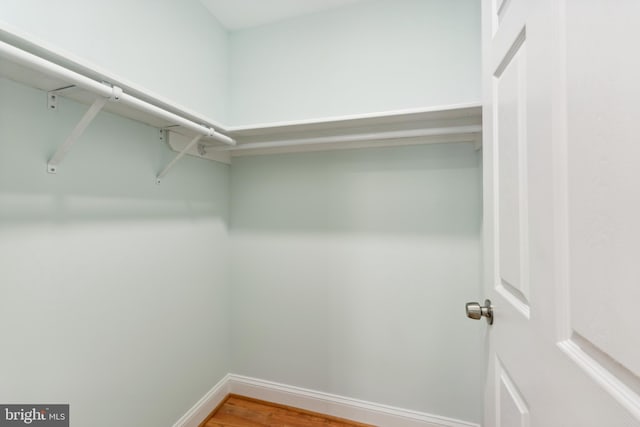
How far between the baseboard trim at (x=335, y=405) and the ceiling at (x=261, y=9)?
92.8 inches

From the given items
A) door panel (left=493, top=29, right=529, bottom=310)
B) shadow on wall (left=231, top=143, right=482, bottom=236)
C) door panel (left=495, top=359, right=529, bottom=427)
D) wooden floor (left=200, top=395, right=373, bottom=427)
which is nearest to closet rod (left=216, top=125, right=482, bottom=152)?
shadow on wall (left=231, top=143, right=482, bottom=236)

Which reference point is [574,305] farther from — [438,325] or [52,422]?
[52,422]

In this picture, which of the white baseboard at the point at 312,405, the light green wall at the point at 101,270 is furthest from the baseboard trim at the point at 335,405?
the light green wall at the point at 101,270

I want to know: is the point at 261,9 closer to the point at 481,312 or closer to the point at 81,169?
the point at 81,169

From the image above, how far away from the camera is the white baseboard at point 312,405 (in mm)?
1508

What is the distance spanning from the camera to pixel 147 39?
1.28m

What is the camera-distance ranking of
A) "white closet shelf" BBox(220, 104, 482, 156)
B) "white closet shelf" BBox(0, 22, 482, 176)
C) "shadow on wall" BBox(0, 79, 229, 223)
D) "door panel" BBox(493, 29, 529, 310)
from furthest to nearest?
"white closet shelf" BBox(220, 104, 482, 156), "shadow on wall" BBox(0, 79, 229, 223), "white closet shelf" BBox(0, 22, 482, 176), "door panel" BBox(493, 29, 529, 310)

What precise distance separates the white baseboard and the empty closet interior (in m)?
0.04

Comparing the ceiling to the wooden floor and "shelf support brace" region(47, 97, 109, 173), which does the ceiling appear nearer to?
"shelf support brace" region(47, 97, 109, 173)

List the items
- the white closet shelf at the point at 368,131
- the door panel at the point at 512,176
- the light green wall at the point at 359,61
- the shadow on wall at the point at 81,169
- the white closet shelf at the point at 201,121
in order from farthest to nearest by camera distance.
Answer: the light green wall at the point at 359,61 < the white closet shelf at the point at 368,131 < the shadow on wall at the point at 81,169 < the white closet shelf at the point at 201,121 < the door panel at the point at 512,176

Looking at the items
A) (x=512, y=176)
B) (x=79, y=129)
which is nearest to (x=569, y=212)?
(x=512, y=176)

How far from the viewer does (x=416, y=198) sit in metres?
1.53

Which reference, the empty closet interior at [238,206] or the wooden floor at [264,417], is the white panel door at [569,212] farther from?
the wooden floor at [264,417]

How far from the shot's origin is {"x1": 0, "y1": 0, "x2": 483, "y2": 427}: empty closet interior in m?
0.93
